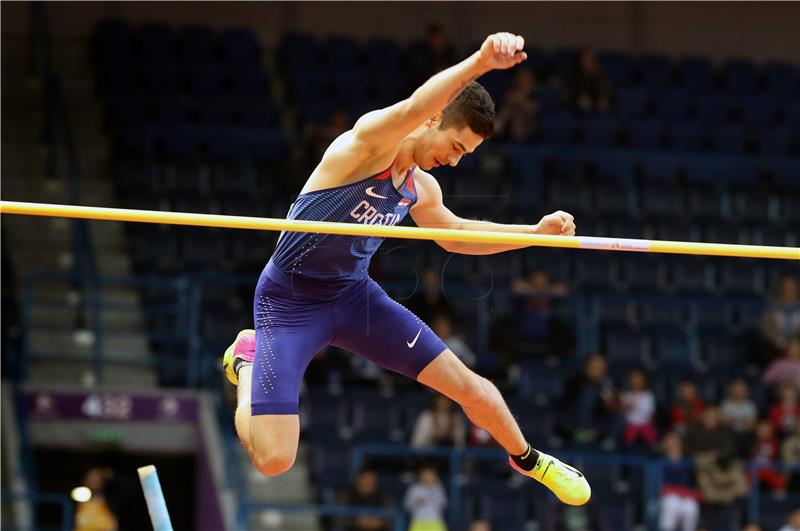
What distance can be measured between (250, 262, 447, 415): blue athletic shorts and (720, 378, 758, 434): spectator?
824 cm

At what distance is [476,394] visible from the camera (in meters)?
7.11

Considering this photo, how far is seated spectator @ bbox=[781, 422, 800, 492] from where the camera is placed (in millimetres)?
14289

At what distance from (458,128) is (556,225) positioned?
0.82 m

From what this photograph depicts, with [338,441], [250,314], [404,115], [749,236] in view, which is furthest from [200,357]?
[404,115]

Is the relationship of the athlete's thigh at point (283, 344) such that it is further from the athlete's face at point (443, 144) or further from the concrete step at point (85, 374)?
the concrete step at point (85, 374)

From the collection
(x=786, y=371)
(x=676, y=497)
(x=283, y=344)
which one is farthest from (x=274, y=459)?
(x=786, y=371)

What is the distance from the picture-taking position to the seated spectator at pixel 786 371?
1500cm

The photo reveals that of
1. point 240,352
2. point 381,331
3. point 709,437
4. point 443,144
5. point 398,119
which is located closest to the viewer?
point 398,119

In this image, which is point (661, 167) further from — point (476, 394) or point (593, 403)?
point (476, 394)

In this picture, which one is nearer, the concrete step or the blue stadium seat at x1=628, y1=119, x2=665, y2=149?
the concrete step

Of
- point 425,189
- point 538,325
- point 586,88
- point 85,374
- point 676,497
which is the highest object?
point 586,88

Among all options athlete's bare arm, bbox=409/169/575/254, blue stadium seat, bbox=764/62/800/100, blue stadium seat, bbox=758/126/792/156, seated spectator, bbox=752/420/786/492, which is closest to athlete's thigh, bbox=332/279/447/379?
athlete's bare arm, bbox=409/169/575/254

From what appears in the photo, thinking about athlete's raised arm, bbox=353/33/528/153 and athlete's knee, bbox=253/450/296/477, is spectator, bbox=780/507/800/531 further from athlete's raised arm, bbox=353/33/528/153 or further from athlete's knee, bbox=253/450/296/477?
athlete's raised arm, bbox=353/33/528/153

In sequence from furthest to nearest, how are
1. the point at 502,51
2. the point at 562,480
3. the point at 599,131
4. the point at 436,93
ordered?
the point at 599,131 → the point at 562,480 → the point at 436,93 → the point at 502,51
